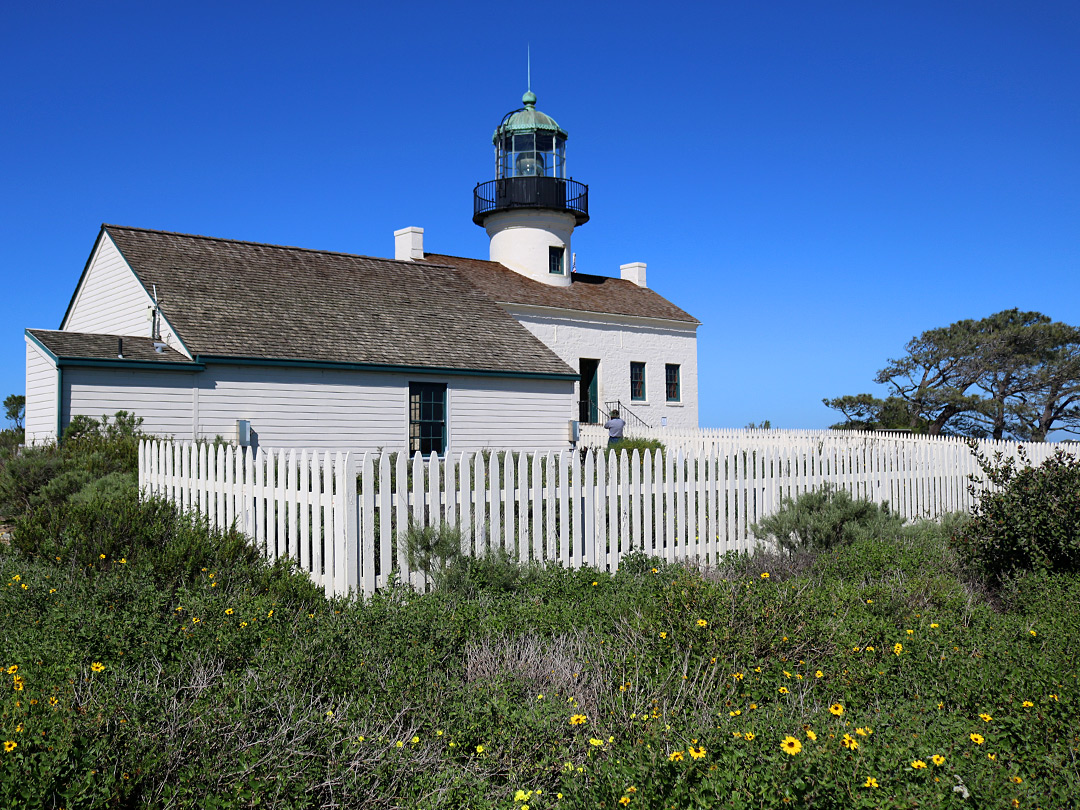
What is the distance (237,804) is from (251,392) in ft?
46.1

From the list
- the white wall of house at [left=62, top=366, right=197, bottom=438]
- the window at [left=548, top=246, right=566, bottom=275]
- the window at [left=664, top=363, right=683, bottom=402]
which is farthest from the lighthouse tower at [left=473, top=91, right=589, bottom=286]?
the white wall of house at [left=62, top=366, right=197, bottom=438]

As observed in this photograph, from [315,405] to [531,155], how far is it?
16.7 metres

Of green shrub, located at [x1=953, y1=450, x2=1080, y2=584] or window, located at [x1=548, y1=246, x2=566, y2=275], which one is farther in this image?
window, located at [x1=548, y1=246, x2=566, y2=275]

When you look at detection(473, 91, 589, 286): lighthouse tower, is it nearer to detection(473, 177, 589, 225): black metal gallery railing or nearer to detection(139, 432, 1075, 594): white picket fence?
detection(473, 177, 589, 225): black metal gallery railing

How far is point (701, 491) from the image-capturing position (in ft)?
30.4

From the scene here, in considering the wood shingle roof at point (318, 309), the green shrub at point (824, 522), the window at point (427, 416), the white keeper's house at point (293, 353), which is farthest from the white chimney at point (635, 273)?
the green shrub at point (824, 522)

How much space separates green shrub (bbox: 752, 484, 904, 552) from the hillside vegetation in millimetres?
1879

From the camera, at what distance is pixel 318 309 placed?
18.8 metres

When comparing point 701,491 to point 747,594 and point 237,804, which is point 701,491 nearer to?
point 747,594

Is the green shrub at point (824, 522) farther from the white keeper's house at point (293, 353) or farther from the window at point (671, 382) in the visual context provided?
the window at point (671, 382)

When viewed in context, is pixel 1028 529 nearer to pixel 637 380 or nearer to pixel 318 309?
pixel 318 309

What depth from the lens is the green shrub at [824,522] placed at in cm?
866

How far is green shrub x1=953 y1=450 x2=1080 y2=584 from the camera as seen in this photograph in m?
7.18

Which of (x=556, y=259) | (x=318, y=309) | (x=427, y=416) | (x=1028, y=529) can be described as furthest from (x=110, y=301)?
(x=1028, y=529)
